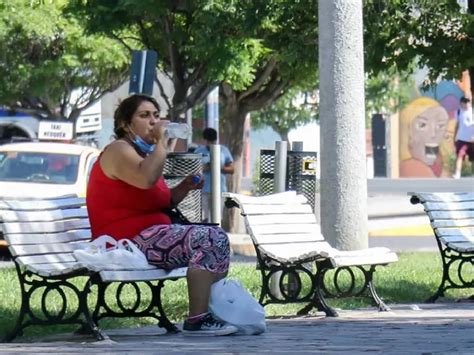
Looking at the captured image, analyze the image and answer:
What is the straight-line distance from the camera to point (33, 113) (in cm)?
3794

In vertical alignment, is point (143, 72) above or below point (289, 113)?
below

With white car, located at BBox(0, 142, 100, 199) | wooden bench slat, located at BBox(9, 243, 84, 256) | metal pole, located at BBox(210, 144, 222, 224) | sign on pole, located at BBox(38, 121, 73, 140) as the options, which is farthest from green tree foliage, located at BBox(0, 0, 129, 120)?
wooden bench slat, located at BBox(9, 243, 84, 256)

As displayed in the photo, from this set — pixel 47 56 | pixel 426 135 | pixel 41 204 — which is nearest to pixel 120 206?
pixel 41 204

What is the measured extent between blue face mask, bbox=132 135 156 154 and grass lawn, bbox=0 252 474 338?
1.41 metres

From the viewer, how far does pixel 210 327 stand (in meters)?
8.84

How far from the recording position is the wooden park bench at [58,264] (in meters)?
8.55

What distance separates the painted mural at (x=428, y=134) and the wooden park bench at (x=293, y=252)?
4385 cm

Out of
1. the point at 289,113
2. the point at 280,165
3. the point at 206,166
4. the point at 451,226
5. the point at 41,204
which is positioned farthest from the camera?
the point at 289,113

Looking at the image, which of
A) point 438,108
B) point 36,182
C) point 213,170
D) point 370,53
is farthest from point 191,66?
point 438,108

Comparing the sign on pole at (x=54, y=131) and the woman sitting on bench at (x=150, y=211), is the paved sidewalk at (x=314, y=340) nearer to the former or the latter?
the woman sitting on bench at (x=150, y=211)

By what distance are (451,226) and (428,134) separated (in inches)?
1701

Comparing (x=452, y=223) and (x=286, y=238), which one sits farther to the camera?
(x=452, y=223)

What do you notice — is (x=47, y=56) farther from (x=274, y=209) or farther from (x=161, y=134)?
(x=161, y=134)

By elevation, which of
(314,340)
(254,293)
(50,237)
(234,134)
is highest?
(234,134)
